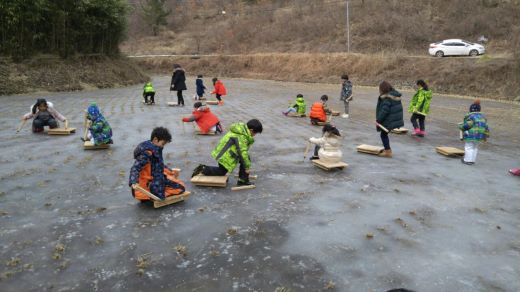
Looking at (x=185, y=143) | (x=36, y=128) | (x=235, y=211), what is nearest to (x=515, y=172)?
(x=235, y=211)

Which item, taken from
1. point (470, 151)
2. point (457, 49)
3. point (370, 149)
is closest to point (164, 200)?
point (370, 149)

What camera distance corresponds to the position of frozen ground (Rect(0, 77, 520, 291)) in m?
4.19

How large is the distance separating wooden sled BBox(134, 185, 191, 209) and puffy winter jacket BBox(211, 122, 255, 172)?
95 cm

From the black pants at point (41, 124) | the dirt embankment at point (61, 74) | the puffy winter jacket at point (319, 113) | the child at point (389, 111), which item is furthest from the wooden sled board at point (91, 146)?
the dirt embankment at point (61, 74)

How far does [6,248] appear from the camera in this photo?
466 centimetres

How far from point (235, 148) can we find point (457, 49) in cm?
2963

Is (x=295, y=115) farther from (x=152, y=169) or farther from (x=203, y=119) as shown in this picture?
(x=152, y=169)

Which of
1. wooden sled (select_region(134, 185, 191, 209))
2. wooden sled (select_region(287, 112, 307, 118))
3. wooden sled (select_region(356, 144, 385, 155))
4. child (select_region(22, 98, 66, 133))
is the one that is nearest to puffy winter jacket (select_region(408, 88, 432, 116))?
wooden sled (select_region(356, 144, 385, 155))

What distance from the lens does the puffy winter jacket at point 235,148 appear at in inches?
263

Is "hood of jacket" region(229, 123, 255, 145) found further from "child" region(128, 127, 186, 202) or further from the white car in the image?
the white car

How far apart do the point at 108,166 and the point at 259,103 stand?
462 inches

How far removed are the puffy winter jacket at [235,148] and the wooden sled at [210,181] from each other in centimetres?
22

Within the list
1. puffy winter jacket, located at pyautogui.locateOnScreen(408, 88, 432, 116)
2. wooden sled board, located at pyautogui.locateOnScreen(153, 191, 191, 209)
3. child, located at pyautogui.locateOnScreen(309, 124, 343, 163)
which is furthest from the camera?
puffy winter jacket, located at pyautogui.locateOnScreen(408, 88, 432, 116)

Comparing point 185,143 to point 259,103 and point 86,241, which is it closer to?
point 86,241
